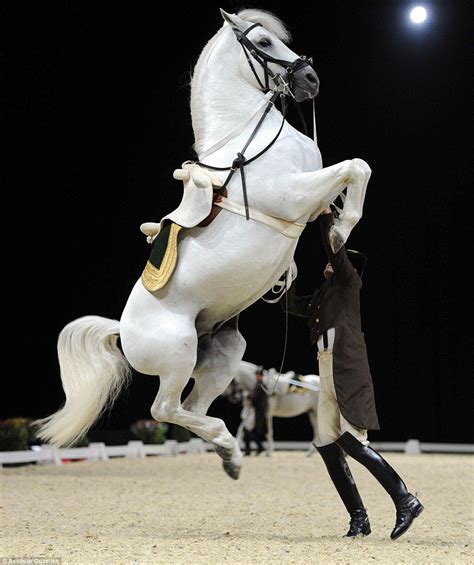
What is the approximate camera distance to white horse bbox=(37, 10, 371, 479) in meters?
3.88

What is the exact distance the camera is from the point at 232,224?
3.92m

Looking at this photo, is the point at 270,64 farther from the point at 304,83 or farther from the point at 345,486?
the point at 345,486

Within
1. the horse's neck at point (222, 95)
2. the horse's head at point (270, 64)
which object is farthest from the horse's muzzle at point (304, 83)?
the horse's neck at point (222, 95)

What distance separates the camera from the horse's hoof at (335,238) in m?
3.94

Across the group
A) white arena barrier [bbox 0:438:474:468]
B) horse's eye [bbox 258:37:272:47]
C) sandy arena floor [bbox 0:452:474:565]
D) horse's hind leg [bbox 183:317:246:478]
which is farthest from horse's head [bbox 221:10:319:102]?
white arena barrier [bbox 0:438:474:468]

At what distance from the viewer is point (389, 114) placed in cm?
1274

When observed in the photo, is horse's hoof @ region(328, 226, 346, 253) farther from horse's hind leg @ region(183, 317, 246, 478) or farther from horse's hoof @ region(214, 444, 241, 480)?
horse's hoof @ region(214, 444, 241, 480)

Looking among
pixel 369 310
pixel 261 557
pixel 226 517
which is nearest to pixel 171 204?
pixel 369 310

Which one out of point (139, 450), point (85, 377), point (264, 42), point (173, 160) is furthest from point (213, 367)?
point (139, 450)

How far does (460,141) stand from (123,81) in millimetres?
5638

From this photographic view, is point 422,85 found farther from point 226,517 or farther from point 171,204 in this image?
point 226,517

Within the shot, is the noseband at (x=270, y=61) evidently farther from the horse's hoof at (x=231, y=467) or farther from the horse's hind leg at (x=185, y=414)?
the horse's hoof at (x=231, y=467)

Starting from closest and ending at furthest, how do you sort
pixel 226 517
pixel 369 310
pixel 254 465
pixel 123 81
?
1. pixel 226 517
2. pixel 254 465
3. pixel 123 81
4. pixel 369 310

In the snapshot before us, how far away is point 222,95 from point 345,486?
2.28m
